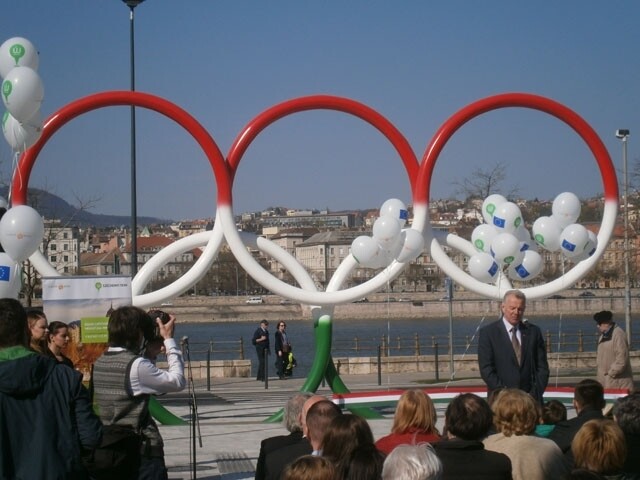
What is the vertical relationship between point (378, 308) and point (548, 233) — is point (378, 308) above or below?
below

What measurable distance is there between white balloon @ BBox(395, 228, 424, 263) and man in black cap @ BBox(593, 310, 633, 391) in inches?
114

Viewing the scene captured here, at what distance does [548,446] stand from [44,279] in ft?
25.0

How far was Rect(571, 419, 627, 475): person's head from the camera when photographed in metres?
4.92

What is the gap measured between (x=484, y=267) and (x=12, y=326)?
944 cm

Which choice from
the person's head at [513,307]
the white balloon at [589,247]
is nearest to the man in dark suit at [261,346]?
the white balloon at [589,247]

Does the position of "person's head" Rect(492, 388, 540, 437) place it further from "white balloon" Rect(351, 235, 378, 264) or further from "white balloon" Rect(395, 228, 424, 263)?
"white balloon" Rect(395, 228, 424, 263)

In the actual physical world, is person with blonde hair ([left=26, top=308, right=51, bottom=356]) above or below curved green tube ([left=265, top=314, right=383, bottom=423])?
above

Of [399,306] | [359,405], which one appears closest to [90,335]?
[359,405]

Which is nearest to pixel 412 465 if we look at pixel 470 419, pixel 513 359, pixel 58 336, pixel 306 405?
pixel 470 419

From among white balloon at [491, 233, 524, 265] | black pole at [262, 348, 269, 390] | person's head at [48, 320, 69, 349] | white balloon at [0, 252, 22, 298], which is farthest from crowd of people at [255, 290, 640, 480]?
black pole at [262, 348, 269, 390]

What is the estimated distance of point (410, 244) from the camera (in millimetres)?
13617

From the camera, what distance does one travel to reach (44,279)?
38.9 feet

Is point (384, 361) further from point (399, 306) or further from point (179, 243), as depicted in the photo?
point (399, 306)

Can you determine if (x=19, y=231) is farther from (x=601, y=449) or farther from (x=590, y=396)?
(x=601, y=449)
